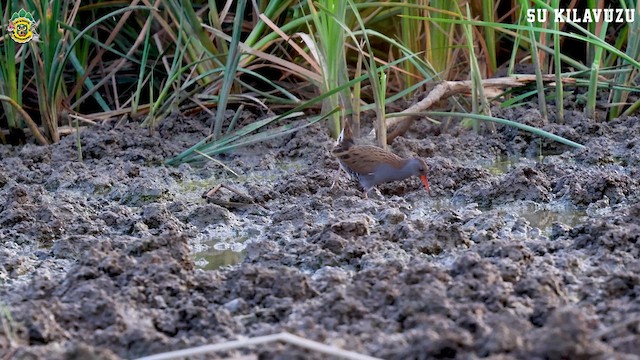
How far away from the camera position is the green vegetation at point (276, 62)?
5.05m

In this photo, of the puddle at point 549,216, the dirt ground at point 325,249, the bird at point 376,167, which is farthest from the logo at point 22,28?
the puddle at point 549,216

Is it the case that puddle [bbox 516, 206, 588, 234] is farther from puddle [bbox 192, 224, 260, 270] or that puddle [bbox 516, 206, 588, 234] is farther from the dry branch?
the dry branch

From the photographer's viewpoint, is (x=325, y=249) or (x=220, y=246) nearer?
(x=325, y=249)

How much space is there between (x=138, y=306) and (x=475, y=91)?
272cm

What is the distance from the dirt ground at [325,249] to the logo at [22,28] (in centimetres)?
57

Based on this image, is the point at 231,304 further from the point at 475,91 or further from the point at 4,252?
the point at 475,91

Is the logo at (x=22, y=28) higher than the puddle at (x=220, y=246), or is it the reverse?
the logo at (x=22, y=28)

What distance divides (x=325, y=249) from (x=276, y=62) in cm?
219

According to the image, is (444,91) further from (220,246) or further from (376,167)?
(220,246)

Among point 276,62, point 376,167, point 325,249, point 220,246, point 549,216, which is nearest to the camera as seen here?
point 325,249

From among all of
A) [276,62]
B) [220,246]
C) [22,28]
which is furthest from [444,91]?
[22,28]

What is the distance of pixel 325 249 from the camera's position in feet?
10.8

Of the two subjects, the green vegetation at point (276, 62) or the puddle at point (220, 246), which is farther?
the green vegetation at point (276, 62)

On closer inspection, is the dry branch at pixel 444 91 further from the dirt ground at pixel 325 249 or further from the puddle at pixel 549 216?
the puddle at pixel 549 216
